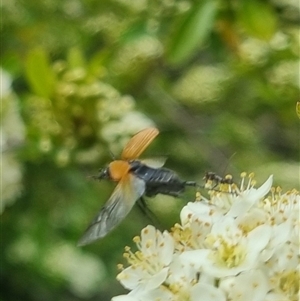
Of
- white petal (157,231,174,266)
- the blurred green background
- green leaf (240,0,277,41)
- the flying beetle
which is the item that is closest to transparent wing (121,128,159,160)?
the flying beetle

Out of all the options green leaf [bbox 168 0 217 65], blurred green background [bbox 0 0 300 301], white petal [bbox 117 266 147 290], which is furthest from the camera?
blurred green background [bbox 0 0 300 301]

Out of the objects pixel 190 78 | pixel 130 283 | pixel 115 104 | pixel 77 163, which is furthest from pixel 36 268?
pixel 130 283

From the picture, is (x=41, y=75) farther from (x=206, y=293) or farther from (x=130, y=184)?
(x=206, y=293)

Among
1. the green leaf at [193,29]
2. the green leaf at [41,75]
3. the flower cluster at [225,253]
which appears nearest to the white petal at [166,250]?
the flower cluster at [225,253]

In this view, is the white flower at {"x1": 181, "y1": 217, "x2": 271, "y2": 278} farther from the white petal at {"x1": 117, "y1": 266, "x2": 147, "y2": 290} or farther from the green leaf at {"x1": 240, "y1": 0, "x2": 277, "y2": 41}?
the green leaf at {"x1": 240, "y1": 0, "x2": 277, "y2": 41}

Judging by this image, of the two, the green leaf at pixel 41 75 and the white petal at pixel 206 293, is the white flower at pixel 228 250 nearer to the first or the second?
the white petal at pixel 206 293

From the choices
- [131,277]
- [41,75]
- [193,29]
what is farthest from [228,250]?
[41,75]

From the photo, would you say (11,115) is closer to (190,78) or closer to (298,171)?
(190,78)
